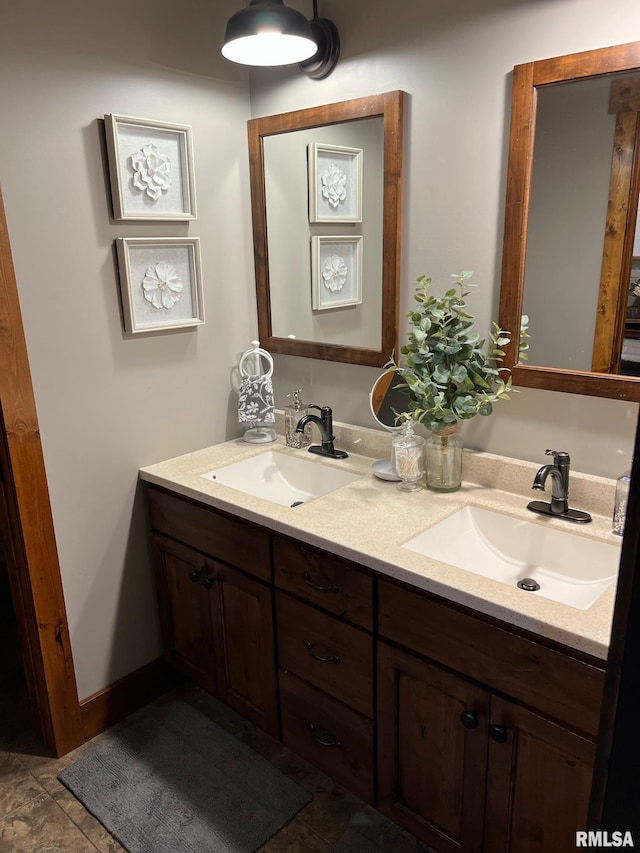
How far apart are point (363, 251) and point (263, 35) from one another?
0.65 m

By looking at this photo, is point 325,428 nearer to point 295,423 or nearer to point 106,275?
point 295,423

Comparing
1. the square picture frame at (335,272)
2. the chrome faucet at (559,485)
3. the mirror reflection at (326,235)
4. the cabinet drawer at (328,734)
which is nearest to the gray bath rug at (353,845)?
the cabinet drawer at (328,734)

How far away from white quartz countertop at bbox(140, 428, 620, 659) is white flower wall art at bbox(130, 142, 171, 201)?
2.86ft

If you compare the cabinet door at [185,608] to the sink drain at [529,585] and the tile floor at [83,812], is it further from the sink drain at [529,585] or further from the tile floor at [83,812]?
the sink drain at [529,585]

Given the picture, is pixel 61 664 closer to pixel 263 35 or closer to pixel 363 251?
pixel 363 251

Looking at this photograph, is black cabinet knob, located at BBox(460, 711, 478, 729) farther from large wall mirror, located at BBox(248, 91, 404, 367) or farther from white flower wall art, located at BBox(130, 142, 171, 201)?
white flower wall art, located at BBox(130, 142, 171, 201)

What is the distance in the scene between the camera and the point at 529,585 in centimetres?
152

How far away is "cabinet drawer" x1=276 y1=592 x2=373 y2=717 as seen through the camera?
1583 mm

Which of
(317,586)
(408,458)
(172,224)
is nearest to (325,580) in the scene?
(317,586)

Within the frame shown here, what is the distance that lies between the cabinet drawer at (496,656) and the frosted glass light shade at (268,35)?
4.57 feet

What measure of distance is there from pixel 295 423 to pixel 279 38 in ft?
3.83

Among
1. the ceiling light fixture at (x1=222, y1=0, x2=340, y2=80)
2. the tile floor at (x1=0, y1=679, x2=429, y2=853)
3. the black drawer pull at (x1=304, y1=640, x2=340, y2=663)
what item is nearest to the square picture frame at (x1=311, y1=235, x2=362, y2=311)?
the ceiling light fixture at (x1=222, y1=0, x2=340, y2=80)

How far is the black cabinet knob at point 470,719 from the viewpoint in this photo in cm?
136

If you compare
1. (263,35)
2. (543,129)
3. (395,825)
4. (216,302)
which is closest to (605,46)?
(543,129)
